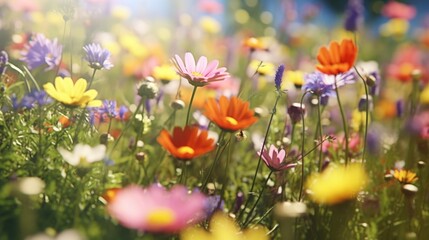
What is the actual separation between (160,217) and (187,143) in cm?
42

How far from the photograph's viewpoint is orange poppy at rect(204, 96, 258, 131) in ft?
4.13

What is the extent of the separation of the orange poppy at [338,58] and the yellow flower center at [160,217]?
2.23 feet

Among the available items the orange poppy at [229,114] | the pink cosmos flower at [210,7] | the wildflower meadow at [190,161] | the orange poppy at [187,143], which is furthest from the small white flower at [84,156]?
the pink cosmos flower at [210,7]

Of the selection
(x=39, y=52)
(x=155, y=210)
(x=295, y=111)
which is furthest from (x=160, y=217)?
(x=39, y=52)

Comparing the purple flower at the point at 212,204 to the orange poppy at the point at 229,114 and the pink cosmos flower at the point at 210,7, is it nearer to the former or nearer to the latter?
the orange poppy at the point at 229,114

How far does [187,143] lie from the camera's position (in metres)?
1.26

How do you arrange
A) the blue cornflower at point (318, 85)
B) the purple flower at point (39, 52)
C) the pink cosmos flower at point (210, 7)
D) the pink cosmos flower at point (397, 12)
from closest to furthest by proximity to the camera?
the blue cornflower at point (318, 85) < the purple flower at point (39, 52) < the pink cosmos flower at point (210, 7) < the pink cosmos flower at point (397, 12)

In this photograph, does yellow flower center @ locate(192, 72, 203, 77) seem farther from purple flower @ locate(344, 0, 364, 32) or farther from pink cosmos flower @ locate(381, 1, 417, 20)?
pink cosmos flower @ locate(381, 1, 417, 20)

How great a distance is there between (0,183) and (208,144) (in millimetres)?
382

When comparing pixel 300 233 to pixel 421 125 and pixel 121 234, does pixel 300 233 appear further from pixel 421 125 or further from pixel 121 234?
pixel 121 234

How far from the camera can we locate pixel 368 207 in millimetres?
1466

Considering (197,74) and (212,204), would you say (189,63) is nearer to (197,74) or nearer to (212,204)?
(197,74)

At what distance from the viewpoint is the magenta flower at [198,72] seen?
1331mm

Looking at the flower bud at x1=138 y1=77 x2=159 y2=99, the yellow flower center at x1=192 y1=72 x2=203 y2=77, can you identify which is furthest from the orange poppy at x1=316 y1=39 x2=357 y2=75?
the flower bud at x1=138 y1=77 x2=159 y2=99
